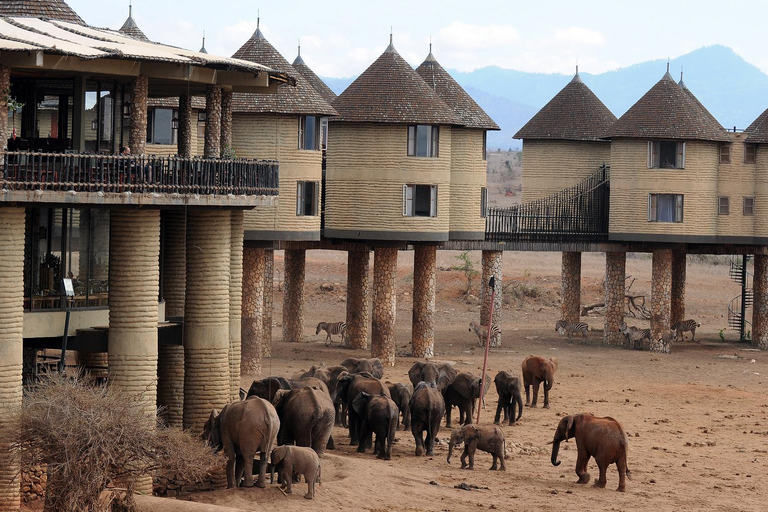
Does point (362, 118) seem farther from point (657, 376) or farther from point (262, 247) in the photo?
point (657, 376)

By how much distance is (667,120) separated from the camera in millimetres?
54250

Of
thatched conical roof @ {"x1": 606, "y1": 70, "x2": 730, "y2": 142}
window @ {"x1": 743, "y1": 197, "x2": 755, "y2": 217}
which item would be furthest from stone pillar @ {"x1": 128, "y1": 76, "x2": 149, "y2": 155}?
window @ {"x1": 743, "y1": 197, "x2": 755, "y2": 217}

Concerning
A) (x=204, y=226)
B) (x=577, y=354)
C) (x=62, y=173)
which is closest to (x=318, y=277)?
(x=577, y=354)

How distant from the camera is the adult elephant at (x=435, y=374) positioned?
119 feet

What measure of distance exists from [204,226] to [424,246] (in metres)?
20.9

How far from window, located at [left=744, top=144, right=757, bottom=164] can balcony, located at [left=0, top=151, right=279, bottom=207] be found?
98.8 feet

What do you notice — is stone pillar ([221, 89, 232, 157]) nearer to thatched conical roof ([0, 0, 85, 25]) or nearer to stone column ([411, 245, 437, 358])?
thatched conical roof ([0, 0, 85, 25])

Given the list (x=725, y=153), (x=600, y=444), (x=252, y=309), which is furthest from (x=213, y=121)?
(x=725, y=153)

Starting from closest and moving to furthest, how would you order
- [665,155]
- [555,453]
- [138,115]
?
1. [138,115]
2. [555,453]
3. [665,155]

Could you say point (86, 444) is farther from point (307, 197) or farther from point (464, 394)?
point (307, 197)

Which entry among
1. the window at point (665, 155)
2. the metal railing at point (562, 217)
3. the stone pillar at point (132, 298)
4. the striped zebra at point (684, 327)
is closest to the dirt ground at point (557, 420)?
the striped zebra at point (684, 327)

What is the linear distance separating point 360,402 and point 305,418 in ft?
10.1

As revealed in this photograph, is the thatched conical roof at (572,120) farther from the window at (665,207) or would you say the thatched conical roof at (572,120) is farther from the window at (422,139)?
the window at (422,139)

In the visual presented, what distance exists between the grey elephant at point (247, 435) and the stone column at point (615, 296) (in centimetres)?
3027
